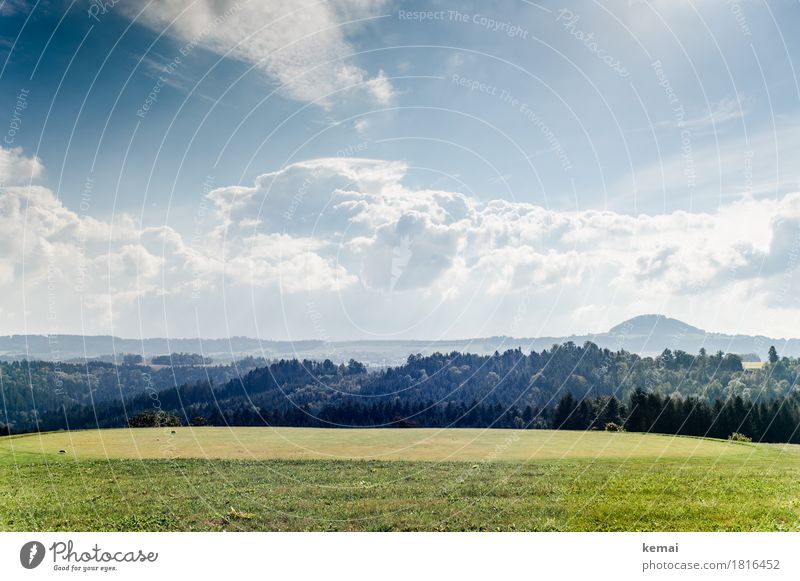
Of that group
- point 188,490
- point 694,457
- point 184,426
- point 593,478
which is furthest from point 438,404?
point 188,490

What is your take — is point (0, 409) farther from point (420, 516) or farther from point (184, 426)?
point (420, 516)

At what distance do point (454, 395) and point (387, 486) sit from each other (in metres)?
69.2

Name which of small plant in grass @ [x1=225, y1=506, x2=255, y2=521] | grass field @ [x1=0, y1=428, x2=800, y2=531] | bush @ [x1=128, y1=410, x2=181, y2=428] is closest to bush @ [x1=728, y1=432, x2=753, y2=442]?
grass field @ [x1=0, y1=428, x2=800, y2=531]

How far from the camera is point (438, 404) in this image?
304 feet

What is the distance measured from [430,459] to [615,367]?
77566 millimetres

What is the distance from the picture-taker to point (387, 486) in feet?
101

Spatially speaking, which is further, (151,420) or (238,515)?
(151,420)

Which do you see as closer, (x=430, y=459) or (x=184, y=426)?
(x=430, y=459)

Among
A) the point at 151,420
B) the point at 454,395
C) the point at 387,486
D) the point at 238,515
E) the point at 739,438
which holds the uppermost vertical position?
the point at 151,420

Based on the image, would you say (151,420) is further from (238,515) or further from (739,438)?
(739,438)

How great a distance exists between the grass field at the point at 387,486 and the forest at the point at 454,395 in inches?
560

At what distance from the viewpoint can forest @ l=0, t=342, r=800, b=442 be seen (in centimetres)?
6962

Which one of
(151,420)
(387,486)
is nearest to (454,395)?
(151,420)

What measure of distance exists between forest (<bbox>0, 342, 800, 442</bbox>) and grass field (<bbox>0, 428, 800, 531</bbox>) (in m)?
14.2
